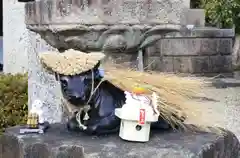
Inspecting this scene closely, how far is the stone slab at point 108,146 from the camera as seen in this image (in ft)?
4.75

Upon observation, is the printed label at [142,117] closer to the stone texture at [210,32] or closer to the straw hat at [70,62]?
the straw hat at [70,62]

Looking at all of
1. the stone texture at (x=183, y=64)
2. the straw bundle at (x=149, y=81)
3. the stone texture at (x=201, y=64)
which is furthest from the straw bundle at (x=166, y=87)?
the stone texture at (x=201, y=64)

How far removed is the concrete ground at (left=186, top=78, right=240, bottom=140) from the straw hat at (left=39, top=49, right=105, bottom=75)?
0.38 metres

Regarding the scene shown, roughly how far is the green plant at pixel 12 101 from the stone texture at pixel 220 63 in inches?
197

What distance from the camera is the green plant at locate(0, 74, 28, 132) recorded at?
11.4 ft

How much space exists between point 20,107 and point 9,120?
12 cm

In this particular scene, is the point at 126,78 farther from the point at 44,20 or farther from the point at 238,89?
the point at 238,89

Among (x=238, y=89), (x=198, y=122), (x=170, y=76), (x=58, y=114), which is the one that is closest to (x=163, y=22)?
(x=170, y=76)

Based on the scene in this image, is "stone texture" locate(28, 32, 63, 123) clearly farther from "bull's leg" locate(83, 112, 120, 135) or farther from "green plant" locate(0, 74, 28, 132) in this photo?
"bull's leg" locate(83, 112, 120, 135)

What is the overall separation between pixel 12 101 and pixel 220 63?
211 inches

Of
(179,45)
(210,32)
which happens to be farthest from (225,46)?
(179,45)

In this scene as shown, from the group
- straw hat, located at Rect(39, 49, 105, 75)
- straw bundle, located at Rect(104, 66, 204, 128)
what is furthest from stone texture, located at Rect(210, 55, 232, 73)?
straw hat, located at Rect(39, 49, 105, 75)

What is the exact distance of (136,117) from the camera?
4.88 ft

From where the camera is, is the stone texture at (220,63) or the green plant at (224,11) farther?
the stone texture at (220,63)
